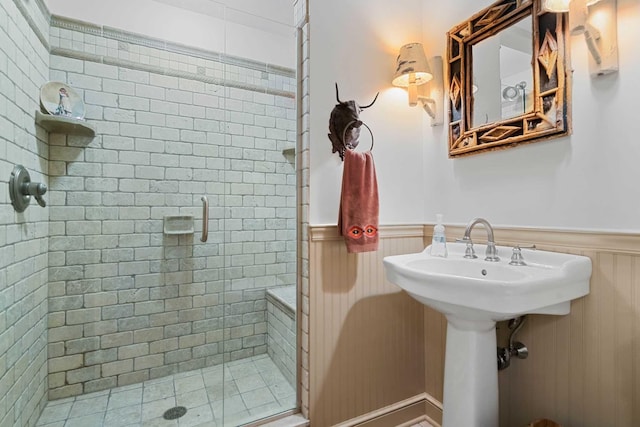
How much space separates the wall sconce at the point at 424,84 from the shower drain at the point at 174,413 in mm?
2082

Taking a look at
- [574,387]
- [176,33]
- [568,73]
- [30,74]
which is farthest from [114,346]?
[568,73]

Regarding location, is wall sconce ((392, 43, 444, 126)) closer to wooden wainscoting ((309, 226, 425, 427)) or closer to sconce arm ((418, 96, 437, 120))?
sconce arm ((418, 96, 437, 120))

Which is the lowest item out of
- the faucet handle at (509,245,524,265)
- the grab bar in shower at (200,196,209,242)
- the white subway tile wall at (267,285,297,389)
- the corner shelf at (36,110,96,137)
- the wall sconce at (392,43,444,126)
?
the white subway tile wall at (267,285,297,389)

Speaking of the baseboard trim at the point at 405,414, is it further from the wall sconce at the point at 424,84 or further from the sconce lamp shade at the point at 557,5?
the sconce lamp shade at the point at 557,5

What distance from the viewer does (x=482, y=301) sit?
0.90m

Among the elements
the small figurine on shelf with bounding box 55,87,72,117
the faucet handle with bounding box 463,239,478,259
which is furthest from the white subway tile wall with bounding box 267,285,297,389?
the small figurine on shelf with bounding box 55,87,72,117

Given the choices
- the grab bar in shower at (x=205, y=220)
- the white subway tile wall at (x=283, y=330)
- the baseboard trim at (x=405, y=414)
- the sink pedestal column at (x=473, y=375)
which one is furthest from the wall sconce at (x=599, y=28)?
the grab bar in shower at (x=205, y=220)

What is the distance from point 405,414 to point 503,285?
1.13 m

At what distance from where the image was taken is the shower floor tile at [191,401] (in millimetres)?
1523

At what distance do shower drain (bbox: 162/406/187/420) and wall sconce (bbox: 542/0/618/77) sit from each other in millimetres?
2372

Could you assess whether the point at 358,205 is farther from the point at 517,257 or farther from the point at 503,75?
the point at 503,75

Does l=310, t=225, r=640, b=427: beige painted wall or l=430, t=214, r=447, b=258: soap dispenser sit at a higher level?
l=430, t=214, r=447, b=258: soap dispenser

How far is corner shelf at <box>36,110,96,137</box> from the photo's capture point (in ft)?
5.09

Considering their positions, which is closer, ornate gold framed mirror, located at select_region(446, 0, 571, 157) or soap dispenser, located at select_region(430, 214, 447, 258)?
ornate gold framed mirror, located at select_region(446, 0, 571, 157)
